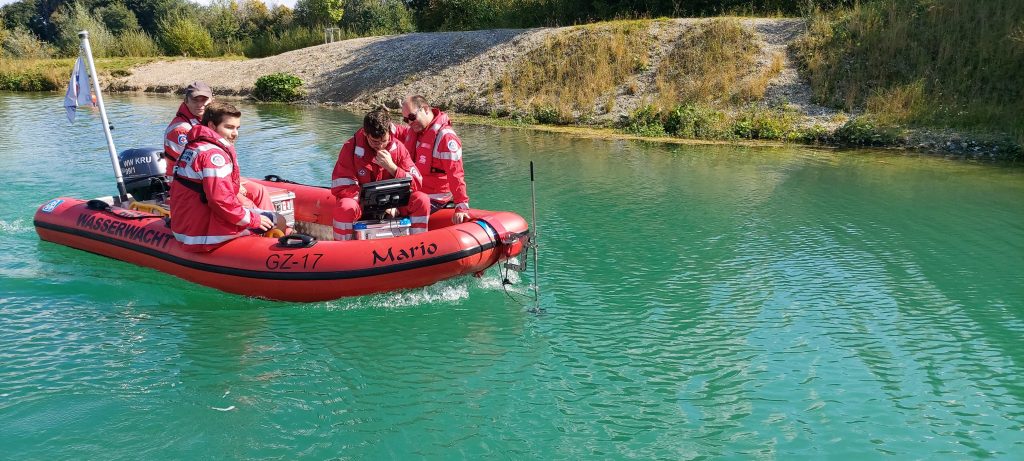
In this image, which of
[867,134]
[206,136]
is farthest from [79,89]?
[867,134]

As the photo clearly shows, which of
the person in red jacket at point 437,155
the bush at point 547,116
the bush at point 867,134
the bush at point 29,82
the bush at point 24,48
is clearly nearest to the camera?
the person in red jacket at point 437,155

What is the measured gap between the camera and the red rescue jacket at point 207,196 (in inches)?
221

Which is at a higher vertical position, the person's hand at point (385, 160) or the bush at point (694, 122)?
the person's hand at point (385, 160)

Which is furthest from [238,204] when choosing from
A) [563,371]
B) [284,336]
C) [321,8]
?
[321,8]

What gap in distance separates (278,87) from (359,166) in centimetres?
1673

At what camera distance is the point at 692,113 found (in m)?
15.1

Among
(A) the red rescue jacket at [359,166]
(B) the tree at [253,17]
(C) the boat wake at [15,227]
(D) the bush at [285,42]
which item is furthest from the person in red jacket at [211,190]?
(B) the tree at [253,17]

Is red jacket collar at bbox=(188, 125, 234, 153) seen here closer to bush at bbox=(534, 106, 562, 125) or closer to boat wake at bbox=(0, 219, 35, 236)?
boat wake at bbox=(0, 219, 35, 236)

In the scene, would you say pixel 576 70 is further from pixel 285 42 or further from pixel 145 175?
pixel 285 42

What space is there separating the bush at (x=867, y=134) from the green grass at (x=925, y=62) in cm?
42

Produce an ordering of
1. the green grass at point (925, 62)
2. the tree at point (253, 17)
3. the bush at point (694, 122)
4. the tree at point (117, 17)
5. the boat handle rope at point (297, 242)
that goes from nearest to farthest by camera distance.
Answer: the boat handle rope at point (297, 242) → the green grass at point (925, 62) → the bush at point (694, 122) → the tree at point (253, 17) → the tree at point (117, 17)

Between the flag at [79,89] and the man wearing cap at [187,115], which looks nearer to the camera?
the man wearing cap at [187,115]

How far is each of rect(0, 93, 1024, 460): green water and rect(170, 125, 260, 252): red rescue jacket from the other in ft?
1.79

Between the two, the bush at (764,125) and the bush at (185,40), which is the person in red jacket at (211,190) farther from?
the bush at (185,40)
